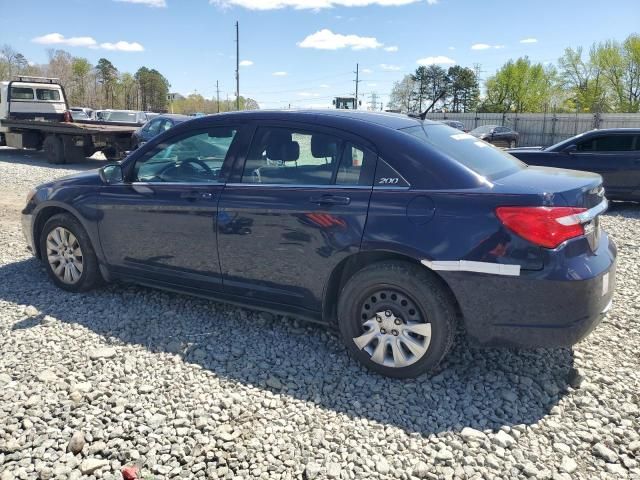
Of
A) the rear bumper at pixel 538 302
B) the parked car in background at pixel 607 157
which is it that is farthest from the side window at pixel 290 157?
the parked car in background at pixel 607 157

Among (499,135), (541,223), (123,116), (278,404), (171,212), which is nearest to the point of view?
(541,223)

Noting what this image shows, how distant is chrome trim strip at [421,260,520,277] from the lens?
2.87 metres

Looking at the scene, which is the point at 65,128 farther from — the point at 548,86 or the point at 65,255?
the point at 548,86

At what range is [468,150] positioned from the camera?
11.6 ft

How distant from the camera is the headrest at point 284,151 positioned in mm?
3617

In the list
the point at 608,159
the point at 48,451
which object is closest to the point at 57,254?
the point at 48,451

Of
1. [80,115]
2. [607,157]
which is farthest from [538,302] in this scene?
[80,115]

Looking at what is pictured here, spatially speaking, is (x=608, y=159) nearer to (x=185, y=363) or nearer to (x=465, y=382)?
(x=465, y=382)

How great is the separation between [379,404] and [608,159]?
8.33 metres

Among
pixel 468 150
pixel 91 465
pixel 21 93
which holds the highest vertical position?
pixel 21 93

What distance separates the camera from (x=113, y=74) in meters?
78.9

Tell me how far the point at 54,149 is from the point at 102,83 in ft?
229

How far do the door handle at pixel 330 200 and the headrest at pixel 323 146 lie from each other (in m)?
0.31

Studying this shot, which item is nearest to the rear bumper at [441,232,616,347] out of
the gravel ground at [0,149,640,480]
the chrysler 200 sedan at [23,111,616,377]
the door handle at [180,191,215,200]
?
the chrysler 200 sedan at [23,111,616,377]
